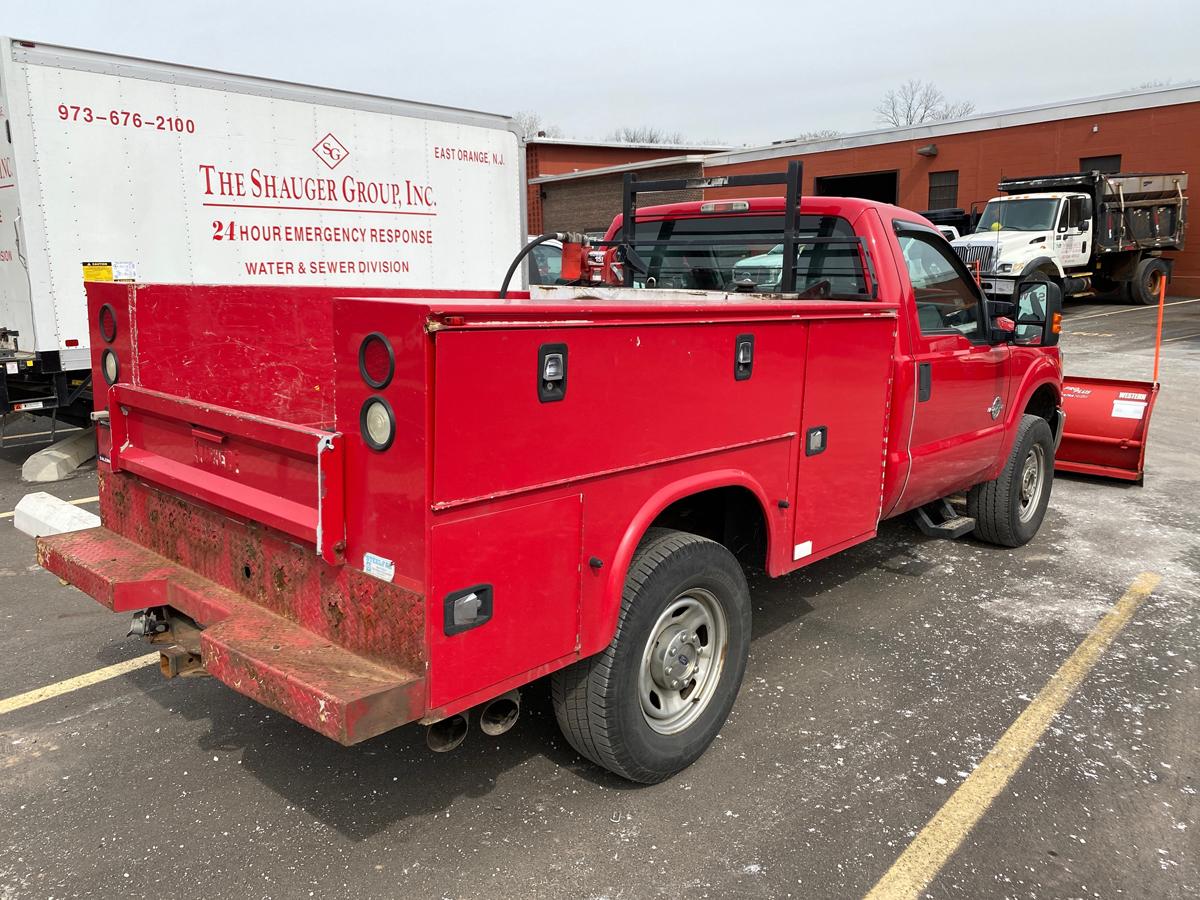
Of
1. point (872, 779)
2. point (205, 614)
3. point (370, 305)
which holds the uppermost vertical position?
point (370, 305)

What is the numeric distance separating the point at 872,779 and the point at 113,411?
3.21 m

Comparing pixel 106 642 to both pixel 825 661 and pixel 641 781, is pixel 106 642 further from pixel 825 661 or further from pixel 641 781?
pixel 825 661

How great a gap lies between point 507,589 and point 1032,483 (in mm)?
4832

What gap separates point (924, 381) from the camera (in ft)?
14.5

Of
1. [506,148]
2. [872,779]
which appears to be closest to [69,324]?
[506,148]

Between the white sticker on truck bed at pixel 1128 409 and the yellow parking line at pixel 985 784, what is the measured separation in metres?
3.46

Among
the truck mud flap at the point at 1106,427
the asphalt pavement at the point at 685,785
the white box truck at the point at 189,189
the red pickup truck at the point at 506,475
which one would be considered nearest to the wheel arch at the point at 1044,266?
the truck mud flap at the point at 1106,427

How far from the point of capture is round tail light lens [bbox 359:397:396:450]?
2.36 metres

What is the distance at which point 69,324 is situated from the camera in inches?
293

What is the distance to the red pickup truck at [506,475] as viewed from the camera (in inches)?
94.3

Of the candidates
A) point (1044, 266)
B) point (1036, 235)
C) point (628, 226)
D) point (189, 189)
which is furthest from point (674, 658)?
point (1036, 235)

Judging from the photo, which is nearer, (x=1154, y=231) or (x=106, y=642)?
(x=106, y=642)

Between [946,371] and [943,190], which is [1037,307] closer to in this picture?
[946,371]

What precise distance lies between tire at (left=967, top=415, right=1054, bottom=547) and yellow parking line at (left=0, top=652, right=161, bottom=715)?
487 centimetres
